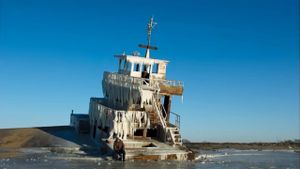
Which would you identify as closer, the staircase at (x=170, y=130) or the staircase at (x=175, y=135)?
the staircase at (x=175, y=135)

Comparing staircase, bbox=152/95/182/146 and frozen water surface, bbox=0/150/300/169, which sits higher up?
staircase, bbox=152/95/182/146

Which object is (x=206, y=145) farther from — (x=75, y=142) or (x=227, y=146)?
(x=75, y=142)

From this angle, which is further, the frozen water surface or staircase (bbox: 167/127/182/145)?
staircase (bbox: 167/127/182/145)

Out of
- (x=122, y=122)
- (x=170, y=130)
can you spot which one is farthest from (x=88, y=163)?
(x=170, y=130)

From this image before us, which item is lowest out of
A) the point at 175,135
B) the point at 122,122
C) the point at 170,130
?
the point at 175,135

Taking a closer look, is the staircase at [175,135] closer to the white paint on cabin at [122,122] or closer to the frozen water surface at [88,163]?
the white paint on cabin at [122,122]

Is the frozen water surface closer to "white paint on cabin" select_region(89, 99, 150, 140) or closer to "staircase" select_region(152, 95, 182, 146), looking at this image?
"staircase" select_region(152, 95, 182, 146)

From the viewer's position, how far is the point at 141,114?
1441 inches

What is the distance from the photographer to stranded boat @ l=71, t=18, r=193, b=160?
3303 centimetres

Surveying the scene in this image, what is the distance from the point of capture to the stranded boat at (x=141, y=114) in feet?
108

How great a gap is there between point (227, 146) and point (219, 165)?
23.3 m

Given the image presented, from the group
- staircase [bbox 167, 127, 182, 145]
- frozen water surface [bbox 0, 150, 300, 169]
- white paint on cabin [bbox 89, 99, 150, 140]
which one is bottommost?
frozen water surface [bbox 0, 150, 300, 169]

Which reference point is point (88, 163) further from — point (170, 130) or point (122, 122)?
A: point (170, 130)

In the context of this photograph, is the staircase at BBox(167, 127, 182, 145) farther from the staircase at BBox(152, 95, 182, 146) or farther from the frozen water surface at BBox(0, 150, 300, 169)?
the frozen water surface at BBox(0, 150, 300, 169)
